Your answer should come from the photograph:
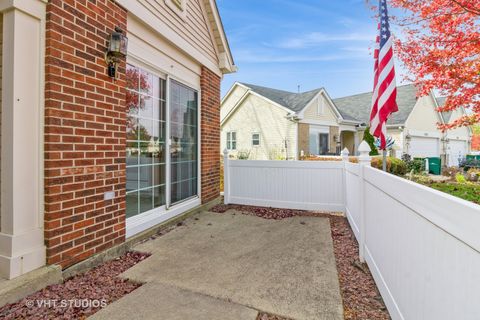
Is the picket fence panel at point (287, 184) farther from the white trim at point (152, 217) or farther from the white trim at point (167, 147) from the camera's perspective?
the white trim at point (167, 147)

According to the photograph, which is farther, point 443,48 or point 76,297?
point 443,48

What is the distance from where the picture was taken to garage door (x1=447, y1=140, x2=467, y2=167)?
2273cm

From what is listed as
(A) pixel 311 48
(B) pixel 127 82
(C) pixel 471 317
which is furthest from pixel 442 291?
(A) pixel 311 48

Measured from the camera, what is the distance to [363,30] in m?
8.89

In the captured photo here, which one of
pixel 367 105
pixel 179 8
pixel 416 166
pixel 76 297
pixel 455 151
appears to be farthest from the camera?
pixel 455 151

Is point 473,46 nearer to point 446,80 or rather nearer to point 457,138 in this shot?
point 446,80

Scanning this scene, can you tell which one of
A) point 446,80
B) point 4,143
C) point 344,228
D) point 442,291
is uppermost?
point 446,80

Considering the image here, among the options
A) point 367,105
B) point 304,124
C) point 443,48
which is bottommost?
point 304,124

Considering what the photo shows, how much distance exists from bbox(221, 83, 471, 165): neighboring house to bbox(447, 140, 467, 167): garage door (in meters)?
2.46

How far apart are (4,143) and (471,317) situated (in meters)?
3.42

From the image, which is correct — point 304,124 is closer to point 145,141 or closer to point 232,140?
point 232,140

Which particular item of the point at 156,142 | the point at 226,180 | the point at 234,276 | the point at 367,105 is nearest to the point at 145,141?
the point at 156,142

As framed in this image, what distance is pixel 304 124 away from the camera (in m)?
15.4

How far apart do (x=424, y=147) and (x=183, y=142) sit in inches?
812
